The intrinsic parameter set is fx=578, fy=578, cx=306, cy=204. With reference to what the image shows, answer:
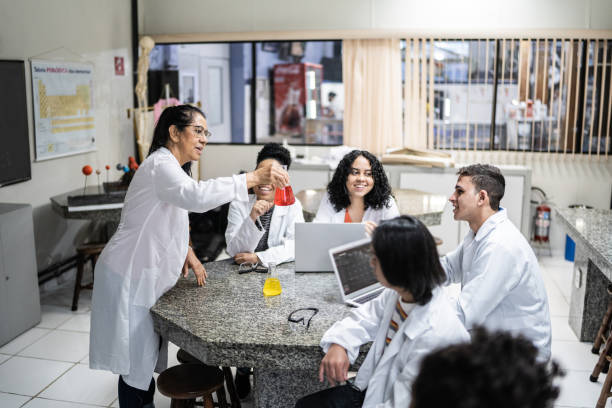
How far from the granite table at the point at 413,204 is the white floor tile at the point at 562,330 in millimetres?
1081

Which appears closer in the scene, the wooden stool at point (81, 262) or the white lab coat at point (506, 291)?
the white lab coat at point (506, 291)

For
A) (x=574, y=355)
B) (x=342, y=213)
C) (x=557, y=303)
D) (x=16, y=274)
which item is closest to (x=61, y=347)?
(x=16, y=274)

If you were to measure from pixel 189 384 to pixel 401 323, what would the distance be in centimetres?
101

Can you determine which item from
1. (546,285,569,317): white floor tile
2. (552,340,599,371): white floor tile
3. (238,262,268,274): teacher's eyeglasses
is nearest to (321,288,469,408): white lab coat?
(238,262,268,274): teacher's eyeglasses

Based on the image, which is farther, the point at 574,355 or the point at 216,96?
the point at 216,96

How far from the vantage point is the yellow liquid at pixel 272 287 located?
2.40 meters

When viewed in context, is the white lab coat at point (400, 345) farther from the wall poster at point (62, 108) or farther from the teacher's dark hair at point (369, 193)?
the wall poster at point (62, 108)

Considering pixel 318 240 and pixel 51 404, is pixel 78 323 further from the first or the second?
pixel 318 240

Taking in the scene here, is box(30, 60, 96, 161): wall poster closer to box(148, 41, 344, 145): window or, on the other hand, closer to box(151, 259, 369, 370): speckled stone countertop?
box(148, 41, 344, 145): window

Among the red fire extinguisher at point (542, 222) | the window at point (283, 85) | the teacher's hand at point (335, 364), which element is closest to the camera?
the teacher's hand at point (335, 364)

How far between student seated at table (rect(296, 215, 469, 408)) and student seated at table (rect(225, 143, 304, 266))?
39.3 inches

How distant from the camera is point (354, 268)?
2371mm

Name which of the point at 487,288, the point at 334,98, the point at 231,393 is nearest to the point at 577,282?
the point at 487,288

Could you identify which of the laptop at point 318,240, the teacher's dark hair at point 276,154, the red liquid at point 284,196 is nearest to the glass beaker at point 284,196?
the red liquid at point 284,196
